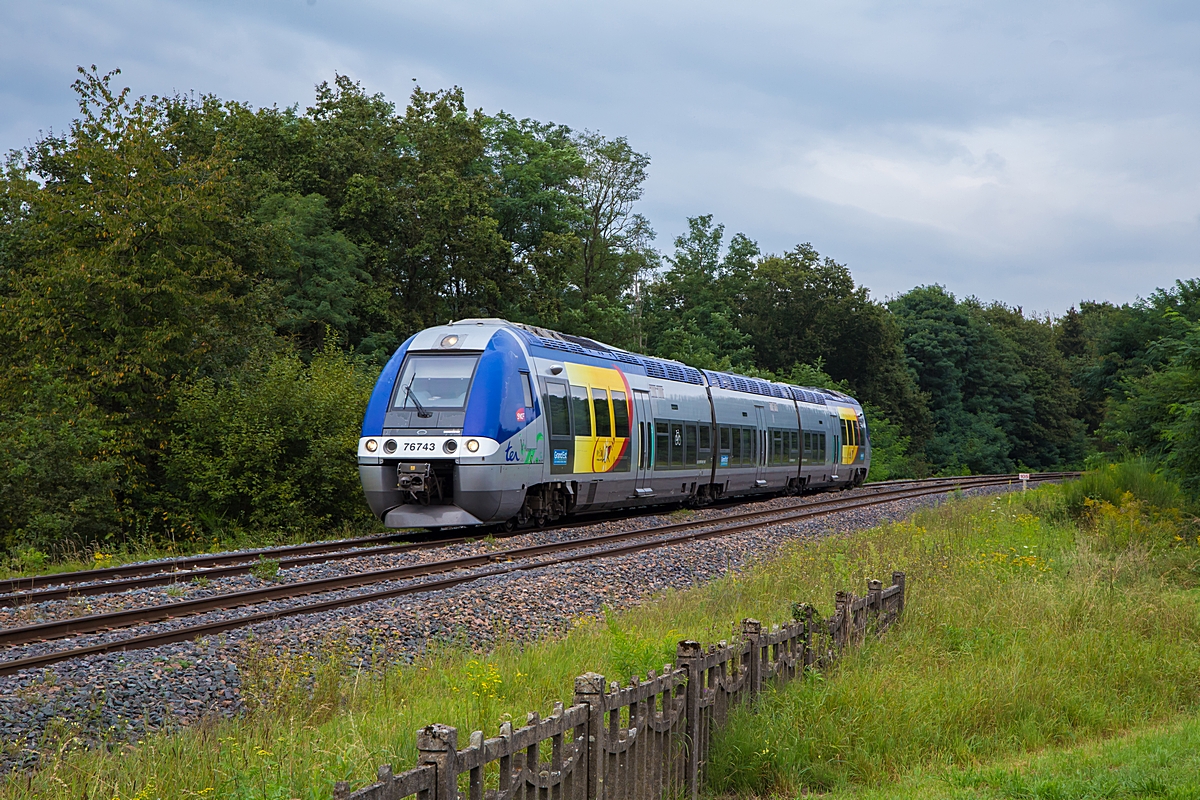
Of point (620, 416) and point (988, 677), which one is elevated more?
point (620, 416)

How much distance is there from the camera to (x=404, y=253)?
38.1 metres

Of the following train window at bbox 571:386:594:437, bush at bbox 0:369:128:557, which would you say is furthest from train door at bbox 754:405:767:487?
bush at bbox 0:369:128:557

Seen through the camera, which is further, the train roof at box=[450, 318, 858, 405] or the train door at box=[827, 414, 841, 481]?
the train door at box=[827, 414, 841, 481]

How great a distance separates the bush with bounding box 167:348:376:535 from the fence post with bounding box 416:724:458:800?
17.2 m

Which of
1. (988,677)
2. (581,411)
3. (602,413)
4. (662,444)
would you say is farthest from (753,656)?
(662,444)

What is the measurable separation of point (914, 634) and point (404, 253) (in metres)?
31.6

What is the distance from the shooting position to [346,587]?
1230 centimetres

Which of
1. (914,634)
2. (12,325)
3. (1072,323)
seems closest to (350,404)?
(12,325)

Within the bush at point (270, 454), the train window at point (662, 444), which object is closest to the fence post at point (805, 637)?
the bush at point (270, 454)

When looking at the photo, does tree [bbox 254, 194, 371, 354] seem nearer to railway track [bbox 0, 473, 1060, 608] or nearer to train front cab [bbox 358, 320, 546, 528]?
train front cab [bbox 358, 320, 546, 528]

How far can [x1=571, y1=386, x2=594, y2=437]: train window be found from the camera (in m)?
19.2

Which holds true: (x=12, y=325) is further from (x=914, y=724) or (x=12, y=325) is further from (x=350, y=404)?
(x=914, y=724)

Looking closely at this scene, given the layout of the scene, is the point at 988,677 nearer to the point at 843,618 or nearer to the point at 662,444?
the point at 843,618

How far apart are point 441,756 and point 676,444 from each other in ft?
65.9
